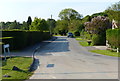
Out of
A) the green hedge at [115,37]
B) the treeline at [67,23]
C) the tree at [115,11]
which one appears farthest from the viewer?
the treeline at [67,23]

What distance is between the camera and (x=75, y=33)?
7406cm

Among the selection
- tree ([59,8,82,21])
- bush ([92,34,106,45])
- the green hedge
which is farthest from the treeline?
the green hedge

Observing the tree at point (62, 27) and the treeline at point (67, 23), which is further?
the tree at point (62, 27)

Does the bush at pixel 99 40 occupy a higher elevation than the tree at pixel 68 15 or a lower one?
→ lower

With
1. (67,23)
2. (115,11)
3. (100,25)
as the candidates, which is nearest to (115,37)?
(115,11)

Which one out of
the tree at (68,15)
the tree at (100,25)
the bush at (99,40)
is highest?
the tree at (68,15)

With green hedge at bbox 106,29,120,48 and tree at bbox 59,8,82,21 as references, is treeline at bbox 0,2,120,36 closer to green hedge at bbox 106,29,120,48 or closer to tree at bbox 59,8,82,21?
tree at bbox 59,8,82,21

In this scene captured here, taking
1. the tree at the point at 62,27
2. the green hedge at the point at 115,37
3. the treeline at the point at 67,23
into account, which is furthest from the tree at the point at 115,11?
the tree at the point at 62,27

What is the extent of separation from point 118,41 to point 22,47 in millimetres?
11293

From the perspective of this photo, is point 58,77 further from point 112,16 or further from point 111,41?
point 112,16

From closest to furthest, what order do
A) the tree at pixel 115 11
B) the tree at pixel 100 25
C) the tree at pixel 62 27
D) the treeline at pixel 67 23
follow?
the tree at pixel 115 11 → the treeline at pixel 67 23 → the tree at pixel 100 25 → the tree at pixel 62 27

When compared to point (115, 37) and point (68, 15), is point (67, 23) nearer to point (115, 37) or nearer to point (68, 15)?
point (68, 15)

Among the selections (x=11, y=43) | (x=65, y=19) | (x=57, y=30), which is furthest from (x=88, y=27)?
(x=65, y=19)

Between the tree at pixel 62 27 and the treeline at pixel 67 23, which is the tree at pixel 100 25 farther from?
the tree at pixel 62 27
